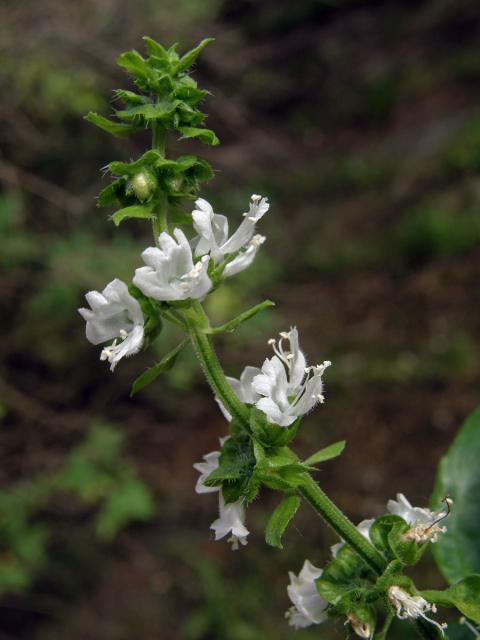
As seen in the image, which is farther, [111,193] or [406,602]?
[111,193]

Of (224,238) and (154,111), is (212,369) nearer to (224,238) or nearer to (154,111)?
(224,238)

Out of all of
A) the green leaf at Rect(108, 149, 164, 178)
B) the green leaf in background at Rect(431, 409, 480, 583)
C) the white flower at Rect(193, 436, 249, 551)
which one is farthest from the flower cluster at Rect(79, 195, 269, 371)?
the green leaf in background at Rect(431, 409, 480, 583)

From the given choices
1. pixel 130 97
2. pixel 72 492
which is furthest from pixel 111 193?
pixel 72 492

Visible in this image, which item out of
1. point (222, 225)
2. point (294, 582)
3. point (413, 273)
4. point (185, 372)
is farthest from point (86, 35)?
point (294, 582)

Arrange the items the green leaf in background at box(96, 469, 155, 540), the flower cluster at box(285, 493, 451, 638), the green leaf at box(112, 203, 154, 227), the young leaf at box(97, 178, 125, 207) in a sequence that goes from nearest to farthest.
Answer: the green leaf at box(112, 203, 154, 227)
the young leaf at box(97, 178, 125, 207)
the flower cluster at box(285, 493, 451, 638)
the green leaf in background at box(96, 469, 155, 540)

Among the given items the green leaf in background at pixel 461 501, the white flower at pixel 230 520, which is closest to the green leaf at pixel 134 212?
the white flower at pixel 230 520

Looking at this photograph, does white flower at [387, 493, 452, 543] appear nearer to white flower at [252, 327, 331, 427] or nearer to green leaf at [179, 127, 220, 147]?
white flower at [252, 327, 331, 427]
